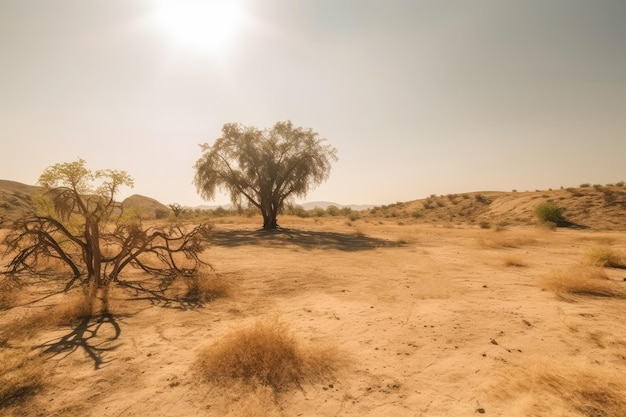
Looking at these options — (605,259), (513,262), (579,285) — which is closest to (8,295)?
(579,285)

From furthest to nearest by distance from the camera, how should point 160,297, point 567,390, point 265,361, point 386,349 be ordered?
1. point 160,297
2. point 386,349
3. point 265,361
4. point 567,390

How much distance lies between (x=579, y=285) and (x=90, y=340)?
10.00 m

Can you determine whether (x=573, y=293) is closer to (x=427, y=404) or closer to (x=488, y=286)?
(x=488, y=286)

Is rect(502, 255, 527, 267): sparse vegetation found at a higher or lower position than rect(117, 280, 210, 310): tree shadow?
higher

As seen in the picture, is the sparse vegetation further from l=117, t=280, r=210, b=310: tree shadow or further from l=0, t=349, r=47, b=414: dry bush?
l=0, t=349, r=47, b=414: dry bush

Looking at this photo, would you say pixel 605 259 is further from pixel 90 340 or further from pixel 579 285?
pixel 90 340

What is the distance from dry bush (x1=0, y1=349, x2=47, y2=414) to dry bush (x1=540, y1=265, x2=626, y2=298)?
31.6 ft

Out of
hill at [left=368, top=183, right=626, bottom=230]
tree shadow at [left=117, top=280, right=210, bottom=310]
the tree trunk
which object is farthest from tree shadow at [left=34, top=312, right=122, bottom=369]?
hill at [left=368, top=183, right=626, bottom=230]

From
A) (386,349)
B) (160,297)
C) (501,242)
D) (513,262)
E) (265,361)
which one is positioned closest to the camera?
(265,361)

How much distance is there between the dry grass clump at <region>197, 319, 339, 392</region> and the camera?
4.16 meters

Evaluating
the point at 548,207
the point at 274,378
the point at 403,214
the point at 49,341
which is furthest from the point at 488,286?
the point at 403,214

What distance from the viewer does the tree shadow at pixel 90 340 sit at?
4.89 metres

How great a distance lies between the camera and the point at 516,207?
3316cm

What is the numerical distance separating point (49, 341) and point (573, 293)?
1046 cm
